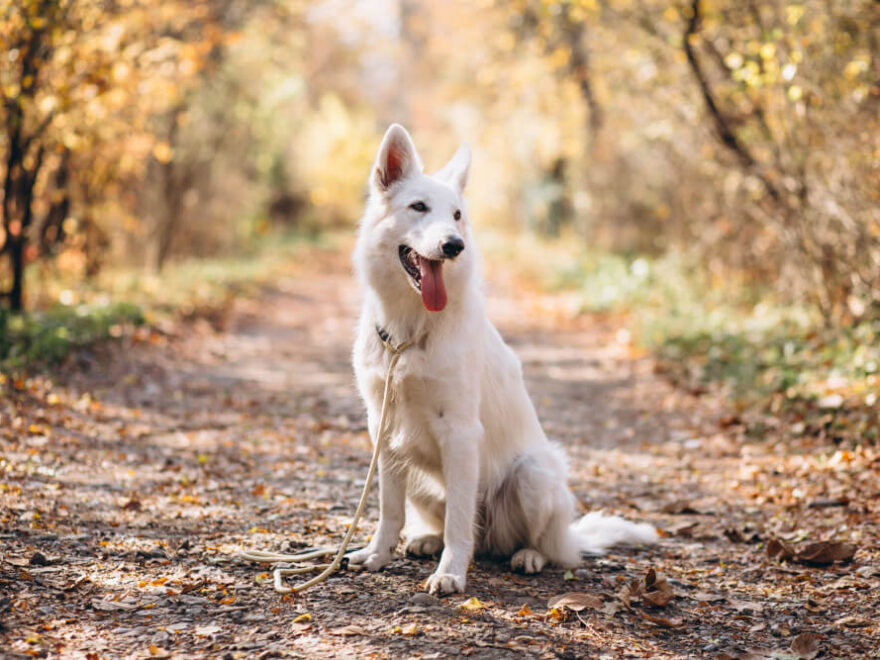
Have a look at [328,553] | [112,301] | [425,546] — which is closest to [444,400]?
[425,546]

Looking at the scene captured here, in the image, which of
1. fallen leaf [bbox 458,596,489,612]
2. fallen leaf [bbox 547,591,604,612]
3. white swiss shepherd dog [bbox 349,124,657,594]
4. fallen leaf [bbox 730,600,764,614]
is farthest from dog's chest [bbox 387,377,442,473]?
fallen leaf [bbox 730,600,764,614]

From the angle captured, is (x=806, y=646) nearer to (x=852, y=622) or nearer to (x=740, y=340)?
(x=852, y=622)

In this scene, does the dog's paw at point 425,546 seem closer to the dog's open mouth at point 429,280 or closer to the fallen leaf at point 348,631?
the fallen leaf at point 348,631

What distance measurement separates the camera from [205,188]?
1702 cm

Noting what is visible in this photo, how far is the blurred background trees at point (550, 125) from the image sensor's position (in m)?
7.99

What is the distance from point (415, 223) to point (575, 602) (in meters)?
1.90

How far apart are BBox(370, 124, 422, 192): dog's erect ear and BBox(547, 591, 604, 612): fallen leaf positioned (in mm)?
2127

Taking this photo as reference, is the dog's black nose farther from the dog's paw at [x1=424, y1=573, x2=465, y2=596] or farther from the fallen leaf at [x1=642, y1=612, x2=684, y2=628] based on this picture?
the fallen leaf at [x1=642, y1=612, x2=684, y2=628]

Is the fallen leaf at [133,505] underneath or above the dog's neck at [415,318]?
underneath

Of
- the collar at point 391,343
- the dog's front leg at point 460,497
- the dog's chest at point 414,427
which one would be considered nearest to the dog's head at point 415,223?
the collar at point 391,343

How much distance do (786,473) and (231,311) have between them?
988 cm

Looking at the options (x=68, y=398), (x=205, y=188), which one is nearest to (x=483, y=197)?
(x=205, y=188)

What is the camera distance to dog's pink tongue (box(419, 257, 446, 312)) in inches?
147

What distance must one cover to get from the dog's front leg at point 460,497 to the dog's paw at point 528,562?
1.25 ft
